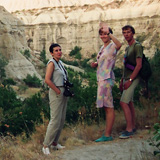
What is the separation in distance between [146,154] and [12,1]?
228 ft

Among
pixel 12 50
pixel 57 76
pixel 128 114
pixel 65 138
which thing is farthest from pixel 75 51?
pixel 57 76

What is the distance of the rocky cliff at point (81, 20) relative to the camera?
51.5m

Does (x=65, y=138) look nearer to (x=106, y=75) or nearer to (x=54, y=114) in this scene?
(x=54, y=114)

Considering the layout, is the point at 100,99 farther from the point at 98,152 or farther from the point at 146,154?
the point at 146,154

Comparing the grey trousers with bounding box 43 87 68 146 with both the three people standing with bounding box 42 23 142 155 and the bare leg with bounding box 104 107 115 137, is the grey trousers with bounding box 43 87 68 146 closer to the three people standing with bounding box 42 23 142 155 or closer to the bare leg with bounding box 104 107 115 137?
the three people standing with bounding box 42 23 142 155

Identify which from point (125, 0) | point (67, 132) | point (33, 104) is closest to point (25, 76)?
point (33, 104)

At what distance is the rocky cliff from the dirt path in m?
46.5

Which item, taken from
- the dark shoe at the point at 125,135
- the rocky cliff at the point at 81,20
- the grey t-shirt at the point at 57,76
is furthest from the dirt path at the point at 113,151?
the rocky cliff at the point at 81,20

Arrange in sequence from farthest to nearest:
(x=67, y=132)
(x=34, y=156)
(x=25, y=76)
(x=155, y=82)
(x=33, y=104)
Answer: (x=25, y=76) → (x=33, y=104) → (x=155, y=82) → (x=67, y=132) → (x=34, y=156)

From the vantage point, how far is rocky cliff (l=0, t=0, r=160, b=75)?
5153 cm

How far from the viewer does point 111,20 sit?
5503 centimetres

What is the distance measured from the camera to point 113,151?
428cm

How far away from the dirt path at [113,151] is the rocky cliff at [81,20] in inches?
1832

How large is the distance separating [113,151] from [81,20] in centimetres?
5399
